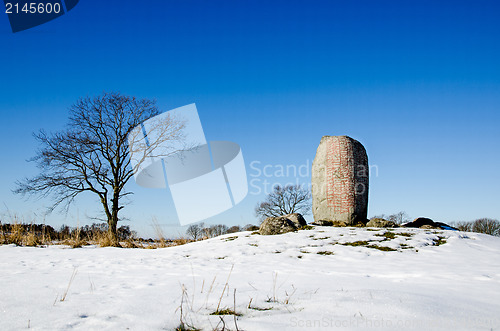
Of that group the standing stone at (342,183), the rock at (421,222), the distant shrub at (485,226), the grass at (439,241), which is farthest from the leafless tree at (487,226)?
the grass at (439,241)

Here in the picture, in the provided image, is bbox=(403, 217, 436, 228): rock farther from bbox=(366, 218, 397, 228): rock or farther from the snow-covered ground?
the snow-covered ground

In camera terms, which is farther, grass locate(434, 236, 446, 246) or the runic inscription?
the runic inscription

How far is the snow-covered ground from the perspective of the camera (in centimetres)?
176

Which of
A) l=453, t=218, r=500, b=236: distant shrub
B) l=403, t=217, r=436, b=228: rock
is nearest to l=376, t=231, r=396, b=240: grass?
l=403, t=217, r=436, b=228: rock

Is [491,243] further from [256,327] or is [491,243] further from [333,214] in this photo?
[256,327]

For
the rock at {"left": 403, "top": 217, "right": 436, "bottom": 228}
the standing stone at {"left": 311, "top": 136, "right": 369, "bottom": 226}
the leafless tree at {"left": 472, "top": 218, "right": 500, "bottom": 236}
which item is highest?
the standing stone at {"left": 311, "top": 136, "right": 369, "bottom": 226}

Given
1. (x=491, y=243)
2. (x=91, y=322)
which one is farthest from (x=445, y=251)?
(x=91, y=322)

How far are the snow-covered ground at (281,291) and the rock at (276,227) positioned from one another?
1.90 m

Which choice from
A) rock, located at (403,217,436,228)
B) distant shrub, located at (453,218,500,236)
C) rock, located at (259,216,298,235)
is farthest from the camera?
distant shrub, located at (453,218,500,236)

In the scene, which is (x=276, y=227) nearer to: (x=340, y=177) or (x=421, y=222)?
(x=340, y=177)

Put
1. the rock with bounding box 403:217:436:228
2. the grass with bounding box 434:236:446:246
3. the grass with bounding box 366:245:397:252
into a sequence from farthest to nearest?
the rock with bounding box 403:217:436:228
the grass with bounding box 434:236:446:246
the grass with bounding box 366:245:397:252

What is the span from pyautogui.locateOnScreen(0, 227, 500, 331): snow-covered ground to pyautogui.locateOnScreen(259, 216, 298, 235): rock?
1.90 m

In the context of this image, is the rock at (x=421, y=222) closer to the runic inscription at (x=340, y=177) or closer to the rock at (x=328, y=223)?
the runic inscription at (x=340, y=177)

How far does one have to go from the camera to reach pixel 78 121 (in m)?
15.2
